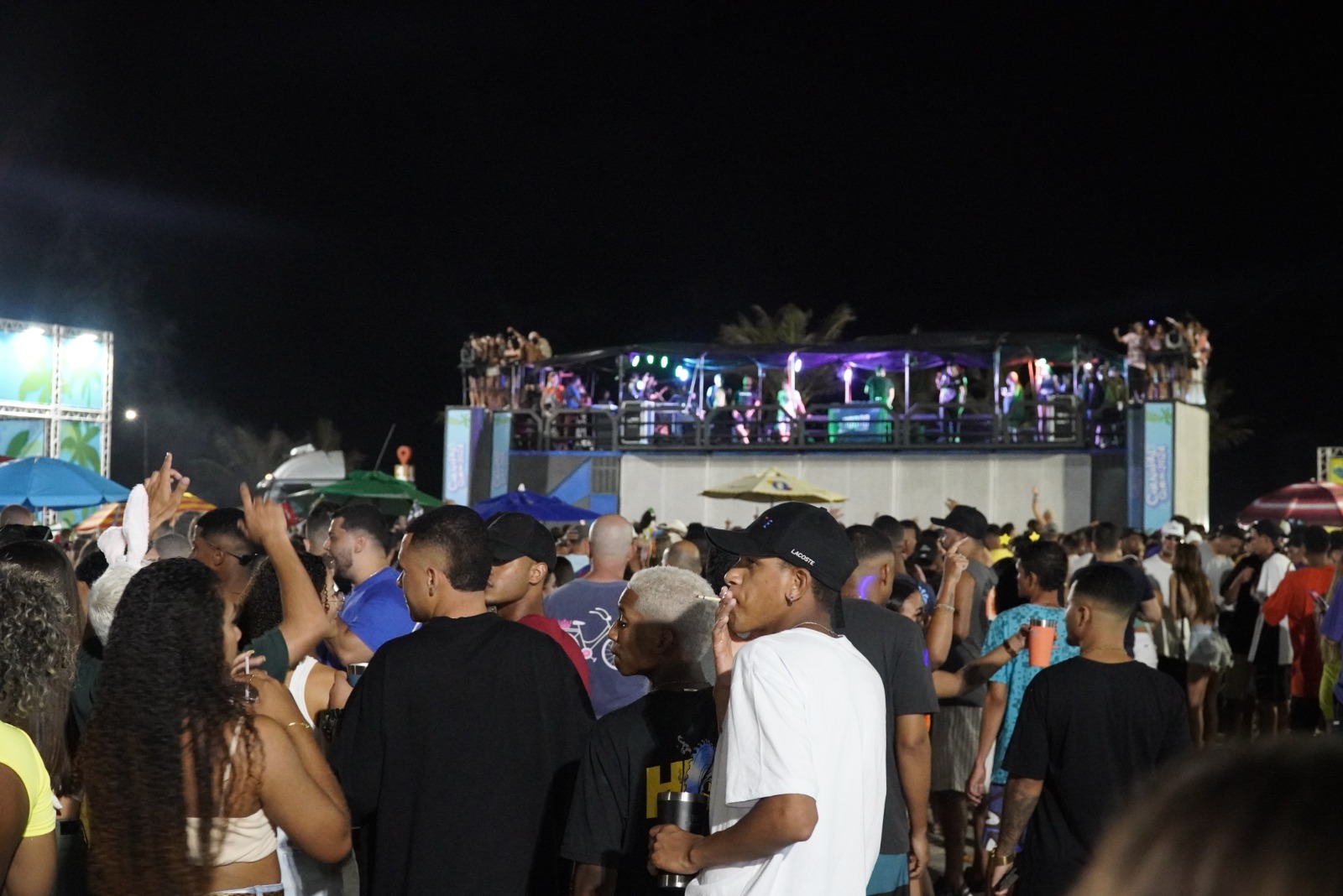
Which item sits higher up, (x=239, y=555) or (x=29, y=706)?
(x=239, y=555)

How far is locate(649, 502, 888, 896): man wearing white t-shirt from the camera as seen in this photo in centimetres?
264

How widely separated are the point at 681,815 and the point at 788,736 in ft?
1.21

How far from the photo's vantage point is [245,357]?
198ft

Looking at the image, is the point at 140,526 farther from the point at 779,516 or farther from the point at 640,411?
the point at 640,411

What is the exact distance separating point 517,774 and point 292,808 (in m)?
0.77

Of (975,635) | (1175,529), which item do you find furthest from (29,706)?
(1175,529)

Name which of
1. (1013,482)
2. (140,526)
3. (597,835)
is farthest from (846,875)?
(1013,482)

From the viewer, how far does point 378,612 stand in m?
4.84

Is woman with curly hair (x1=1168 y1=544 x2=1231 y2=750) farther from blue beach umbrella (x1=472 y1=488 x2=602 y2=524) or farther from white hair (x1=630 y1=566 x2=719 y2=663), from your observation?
blue beach umbrella (x1=472 y1=488 x2=602 y2=524)

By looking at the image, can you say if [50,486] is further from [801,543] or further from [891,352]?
[891,352]

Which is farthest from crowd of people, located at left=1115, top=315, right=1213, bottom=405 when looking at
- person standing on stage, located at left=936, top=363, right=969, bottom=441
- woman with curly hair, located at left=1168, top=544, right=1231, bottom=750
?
woman with curly hair, located at left=1168, top=544, right=1231, bottom=750

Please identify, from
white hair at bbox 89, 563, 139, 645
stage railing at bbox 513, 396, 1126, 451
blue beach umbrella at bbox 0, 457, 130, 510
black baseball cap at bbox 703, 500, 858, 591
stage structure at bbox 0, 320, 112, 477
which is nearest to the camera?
black baseball cap at bbox 703, 500, 858, 591

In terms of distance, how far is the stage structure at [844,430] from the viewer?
88.4 ft

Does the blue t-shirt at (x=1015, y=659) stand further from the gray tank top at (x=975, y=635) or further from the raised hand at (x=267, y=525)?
the raised hand at (x=267, y=525)
